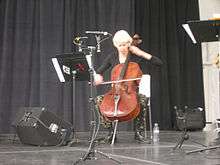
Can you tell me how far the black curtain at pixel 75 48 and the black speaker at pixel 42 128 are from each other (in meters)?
1.09

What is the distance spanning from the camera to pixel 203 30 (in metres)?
3.17

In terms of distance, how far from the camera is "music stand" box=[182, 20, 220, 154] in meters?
3.08

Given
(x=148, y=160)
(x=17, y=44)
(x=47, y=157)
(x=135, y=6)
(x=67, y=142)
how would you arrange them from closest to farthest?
(x=148, y=160) → (x=47, y=157) → (x=67, y=142) → (x=17, y=44) → (x=135, y=6)

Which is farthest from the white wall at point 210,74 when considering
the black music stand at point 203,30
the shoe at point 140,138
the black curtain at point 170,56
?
the black music stand at point 203,30

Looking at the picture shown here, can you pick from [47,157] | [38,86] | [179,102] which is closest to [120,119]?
[47,157]

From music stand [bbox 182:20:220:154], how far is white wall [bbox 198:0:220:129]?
13.7 feet

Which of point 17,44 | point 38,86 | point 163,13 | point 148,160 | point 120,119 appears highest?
point 163,13

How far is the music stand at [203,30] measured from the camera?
10.1ft

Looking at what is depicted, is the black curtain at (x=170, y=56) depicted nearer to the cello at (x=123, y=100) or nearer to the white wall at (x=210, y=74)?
the white wall at (x=210, y=74)

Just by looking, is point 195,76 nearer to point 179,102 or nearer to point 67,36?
point 179,102

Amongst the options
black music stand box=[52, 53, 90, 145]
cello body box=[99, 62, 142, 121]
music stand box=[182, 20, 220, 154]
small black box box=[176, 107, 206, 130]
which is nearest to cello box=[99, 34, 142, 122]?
cello body box=[99, 62, 142, 121]

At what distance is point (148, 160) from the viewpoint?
2.92 meters

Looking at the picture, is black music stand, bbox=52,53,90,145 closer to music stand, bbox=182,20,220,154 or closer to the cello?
the cello

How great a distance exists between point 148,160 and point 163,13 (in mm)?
4624
